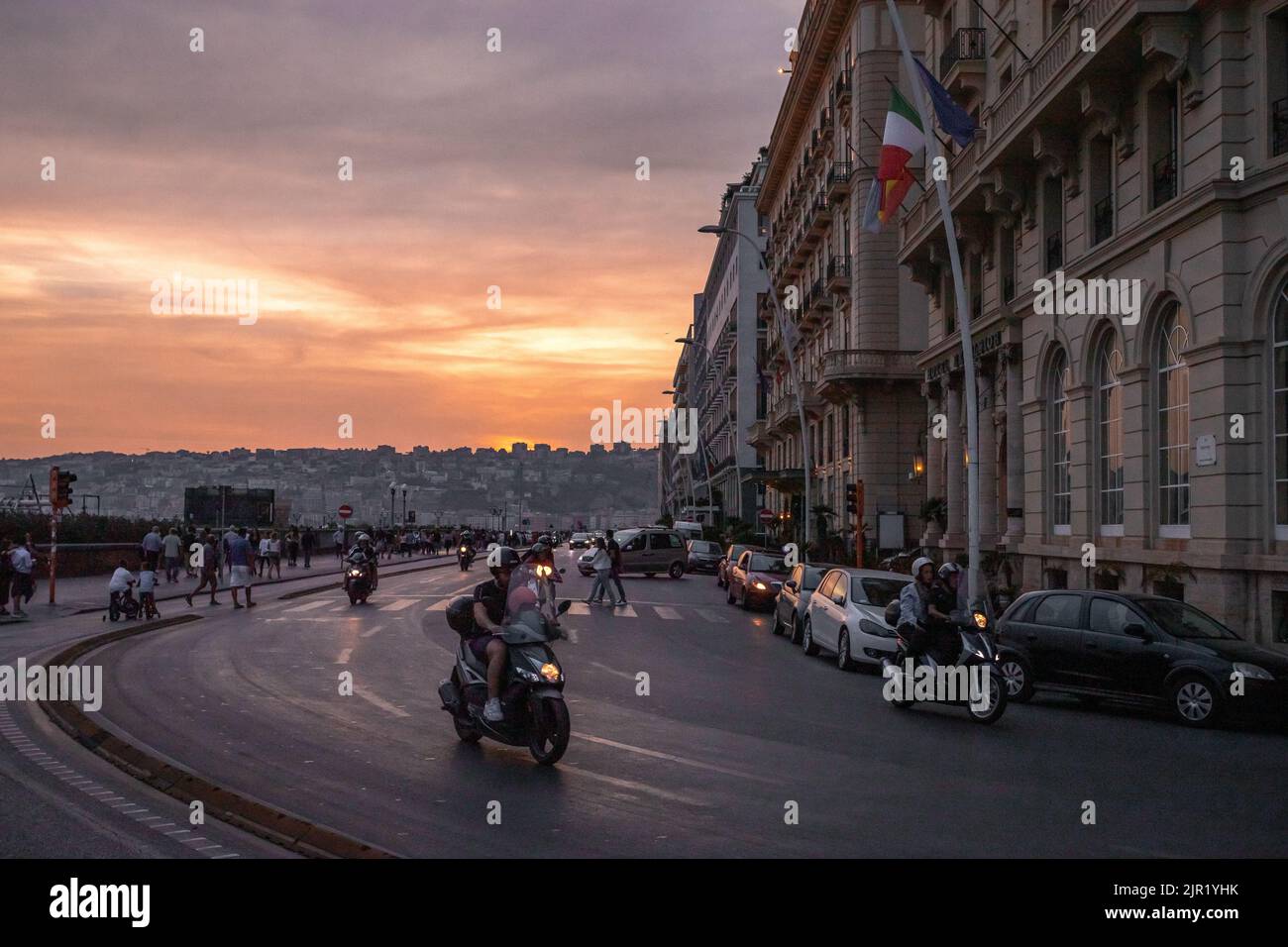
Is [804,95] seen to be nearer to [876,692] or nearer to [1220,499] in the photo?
[1220,499]

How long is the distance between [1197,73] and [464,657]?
15173 millimetres

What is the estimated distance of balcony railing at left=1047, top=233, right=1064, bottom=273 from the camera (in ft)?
87.4

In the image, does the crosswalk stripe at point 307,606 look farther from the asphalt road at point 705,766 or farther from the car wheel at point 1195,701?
the car wheel at point 1195,701

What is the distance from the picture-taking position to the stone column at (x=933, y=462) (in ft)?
119

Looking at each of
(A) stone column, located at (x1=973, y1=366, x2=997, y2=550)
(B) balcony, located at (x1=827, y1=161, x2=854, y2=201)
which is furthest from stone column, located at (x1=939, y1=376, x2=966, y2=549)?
(B) balcony, located at (x1=827, y1=161, x2=854, y2=201)

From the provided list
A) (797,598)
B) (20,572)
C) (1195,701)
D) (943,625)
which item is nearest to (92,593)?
(20,572)

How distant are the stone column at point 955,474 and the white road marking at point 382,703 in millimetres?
22528

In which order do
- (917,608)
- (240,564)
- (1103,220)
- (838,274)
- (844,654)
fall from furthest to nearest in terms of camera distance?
(838,274), (240,564), (1103,220), (844,654), (917,608)

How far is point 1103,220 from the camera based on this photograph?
24406 millimetres

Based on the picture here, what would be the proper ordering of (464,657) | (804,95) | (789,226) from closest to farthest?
(464,657) < (804,95) < (789,226)

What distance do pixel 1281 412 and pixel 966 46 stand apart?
17.0 metres

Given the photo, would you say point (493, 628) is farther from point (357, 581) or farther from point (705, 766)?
point (357, 581)
